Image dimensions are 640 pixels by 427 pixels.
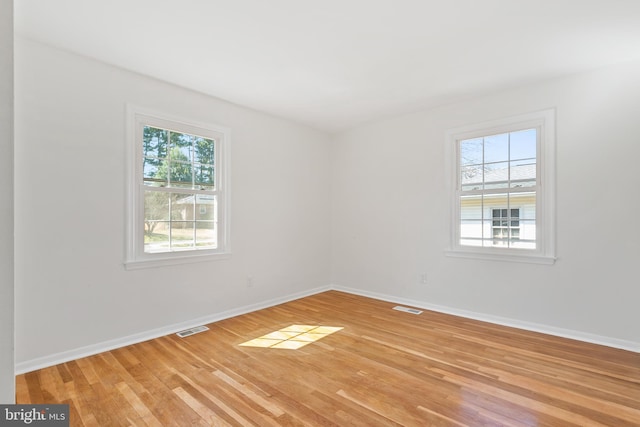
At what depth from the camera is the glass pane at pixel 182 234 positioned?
3404 millimetres

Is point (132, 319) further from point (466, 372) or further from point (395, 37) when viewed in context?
point (395, 37)

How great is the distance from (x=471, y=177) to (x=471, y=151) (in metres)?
0.32

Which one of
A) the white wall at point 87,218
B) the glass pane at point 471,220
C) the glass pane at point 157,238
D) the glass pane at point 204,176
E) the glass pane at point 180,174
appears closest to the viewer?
the white wall at point 87,218

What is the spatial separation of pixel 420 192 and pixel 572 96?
6.05 ft

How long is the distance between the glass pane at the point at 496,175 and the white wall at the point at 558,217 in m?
0.50

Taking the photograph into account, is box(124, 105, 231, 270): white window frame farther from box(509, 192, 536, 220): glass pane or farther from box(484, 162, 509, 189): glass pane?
box(509, 192, 536, 220): glass pane

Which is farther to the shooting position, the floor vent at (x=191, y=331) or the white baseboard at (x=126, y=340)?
the floor vent at (x=191, y=331)

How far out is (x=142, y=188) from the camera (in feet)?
10.3

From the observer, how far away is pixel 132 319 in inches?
119

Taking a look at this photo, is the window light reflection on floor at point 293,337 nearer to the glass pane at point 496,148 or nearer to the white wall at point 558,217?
the white wall at point 558,217

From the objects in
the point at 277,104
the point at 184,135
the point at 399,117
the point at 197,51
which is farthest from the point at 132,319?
the point at 399,117

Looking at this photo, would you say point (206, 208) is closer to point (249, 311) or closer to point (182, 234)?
point (182, 234)

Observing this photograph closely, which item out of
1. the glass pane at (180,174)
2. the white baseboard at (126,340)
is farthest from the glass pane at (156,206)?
the white baseboard at (126,340)

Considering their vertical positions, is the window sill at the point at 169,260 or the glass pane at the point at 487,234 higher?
the glass pane at the point at 487,234
